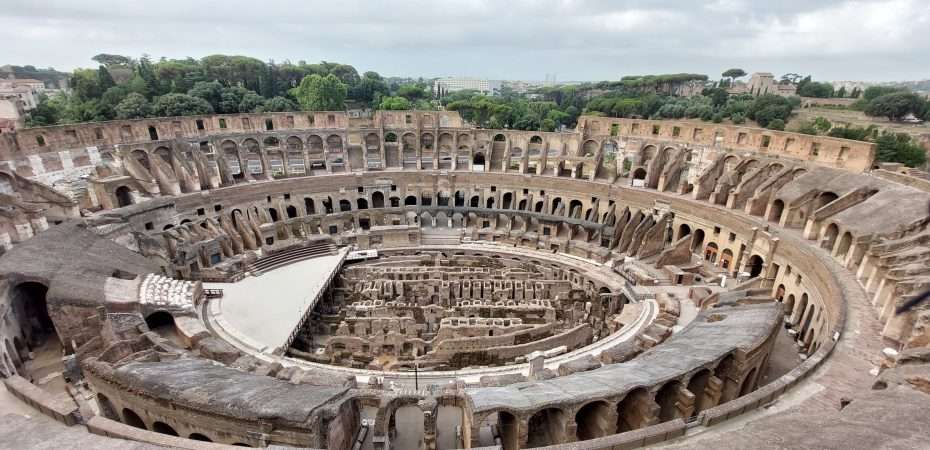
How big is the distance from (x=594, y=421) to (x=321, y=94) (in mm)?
60959

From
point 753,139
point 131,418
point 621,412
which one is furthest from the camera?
point 753,139

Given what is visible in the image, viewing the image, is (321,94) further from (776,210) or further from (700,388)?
(700,388)

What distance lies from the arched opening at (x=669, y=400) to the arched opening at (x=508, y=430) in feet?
15.5

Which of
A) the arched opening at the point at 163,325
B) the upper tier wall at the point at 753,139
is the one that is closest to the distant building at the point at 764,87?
the upper tier wall at the point at 753,139

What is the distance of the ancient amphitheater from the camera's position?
11.8m

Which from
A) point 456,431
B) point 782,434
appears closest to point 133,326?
point 456,431

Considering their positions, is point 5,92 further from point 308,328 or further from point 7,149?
point 308,328

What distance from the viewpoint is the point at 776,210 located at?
2633 centimetres

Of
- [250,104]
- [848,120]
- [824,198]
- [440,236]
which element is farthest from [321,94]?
[848,120]

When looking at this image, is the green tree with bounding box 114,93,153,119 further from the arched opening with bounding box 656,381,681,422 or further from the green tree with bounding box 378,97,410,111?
the arched opening with bounding box 656,381,681,422

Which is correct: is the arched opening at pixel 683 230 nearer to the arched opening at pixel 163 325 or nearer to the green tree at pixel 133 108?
the arched opening at pixel 163 325

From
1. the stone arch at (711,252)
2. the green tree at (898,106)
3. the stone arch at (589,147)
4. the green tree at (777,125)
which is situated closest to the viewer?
the stone arch at (711,252)

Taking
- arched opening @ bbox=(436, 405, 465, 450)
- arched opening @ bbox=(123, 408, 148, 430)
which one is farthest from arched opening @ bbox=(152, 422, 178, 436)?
arched opening @ bbox=(436, 405, 465, 450)

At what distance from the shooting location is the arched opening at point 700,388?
546 inches
